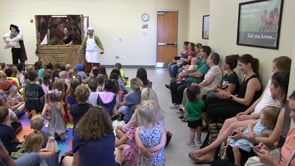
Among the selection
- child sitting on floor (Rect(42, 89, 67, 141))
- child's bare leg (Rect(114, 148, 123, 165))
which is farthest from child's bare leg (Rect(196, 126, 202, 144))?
child sitting on floor (Rect(42, 89, 67, 141))

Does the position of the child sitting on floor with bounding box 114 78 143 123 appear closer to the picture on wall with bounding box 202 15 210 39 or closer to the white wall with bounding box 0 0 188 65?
the picture on wall with bounding box 202 15 210 39

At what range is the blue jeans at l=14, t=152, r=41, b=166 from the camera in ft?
6.60

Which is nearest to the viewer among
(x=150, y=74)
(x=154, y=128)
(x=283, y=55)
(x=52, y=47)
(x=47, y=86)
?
(x=154, y=128)

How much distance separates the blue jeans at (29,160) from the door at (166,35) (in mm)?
8243

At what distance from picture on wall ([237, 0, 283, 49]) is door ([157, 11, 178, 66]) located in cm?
601

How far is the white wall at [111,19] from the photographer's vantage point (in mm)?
9586

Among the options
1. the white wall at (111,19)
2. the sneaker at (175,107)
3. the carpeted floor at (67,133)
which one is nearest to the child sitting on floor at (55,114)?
the carpeted floor at (67,133)

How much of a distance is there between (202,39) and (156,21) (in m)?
3.19

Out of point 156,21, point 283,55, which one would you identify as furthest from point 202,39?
point 283,55

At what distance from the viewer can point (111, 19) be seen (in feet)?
32.0

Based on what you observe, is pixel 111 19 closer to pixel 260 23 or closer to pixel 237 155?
pixel 260 23

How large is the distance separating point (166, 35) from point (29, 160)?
8.42m

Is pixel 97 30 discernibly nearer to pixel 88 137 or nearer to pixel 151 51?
pixel 151 51

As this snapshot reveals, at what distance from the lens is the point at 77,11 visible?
9633 mm
